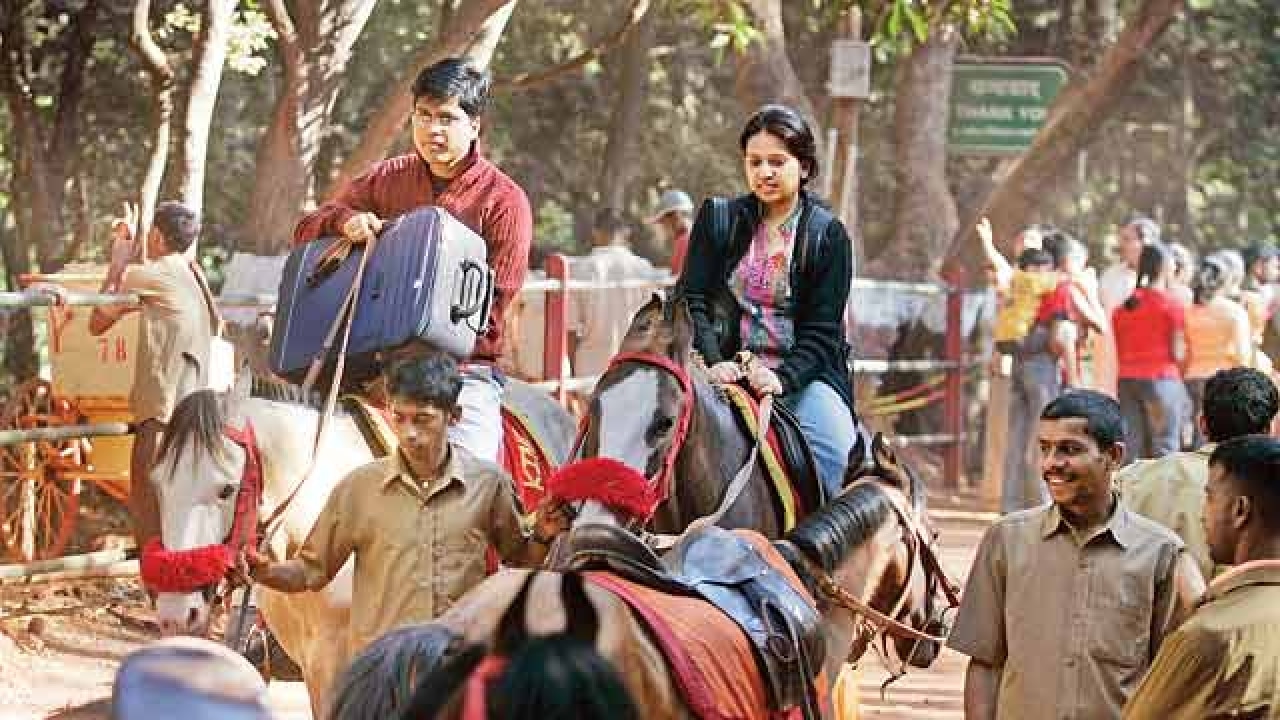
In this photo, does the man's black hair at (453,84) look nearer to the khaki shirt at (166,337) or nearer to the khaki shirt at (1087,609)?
the khaki shirt at (1087,609)

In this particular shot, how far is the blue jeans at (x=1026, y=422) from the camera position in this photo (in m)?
18.2

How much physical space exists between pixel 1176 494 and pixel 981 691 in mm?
1425

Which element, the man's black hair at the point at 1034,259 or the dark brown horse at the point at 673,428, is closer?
the dark brown horse at the point at 673,428

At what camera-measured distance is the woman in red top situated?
56.0 ft

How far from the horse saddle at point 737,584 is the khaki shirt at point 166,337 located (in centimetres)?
589

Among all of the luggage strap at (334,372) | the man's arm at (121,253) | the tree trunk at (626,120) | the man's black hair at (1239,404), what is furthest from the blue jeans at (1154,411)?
the man's black hair at (1239,404)

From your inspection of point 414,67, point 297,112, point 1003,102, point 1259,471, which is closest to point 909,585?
point 1259,471

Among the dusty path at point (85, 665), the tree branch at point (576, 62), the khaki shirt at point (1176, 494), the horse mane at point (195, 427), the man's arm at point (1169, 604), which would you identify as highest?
the tree branch at point (576, 62)

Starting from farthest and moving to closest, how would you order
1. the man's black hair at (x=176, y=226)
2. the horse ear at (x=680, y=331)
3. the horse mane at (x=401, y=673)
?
the man's black hair at (x=176, y=226) → the horse ear at (x=680, y=331) → the horse mane at (x=401, y=673)

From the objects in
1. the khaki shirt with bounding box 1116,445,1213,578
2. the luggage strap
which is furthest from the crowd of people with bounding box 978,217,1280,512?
the luggage strap

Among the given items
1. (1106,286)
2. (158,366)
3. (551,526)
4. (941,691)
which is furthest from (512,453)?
(1106,286)

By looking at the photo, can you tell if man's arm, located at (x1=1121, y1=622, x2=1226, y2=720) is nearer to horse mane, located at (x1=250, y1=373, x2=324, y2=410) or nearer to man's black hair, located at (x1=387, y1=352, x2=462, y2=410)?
man's black hair, located at (x1=387, y1=352, x2=462, y2=410)

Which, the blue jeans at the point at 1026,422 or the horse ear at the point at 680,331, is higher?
the horse ear at the point at 680,331

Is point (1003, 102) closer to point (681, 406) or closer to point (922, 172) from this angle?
point (922, 172)
